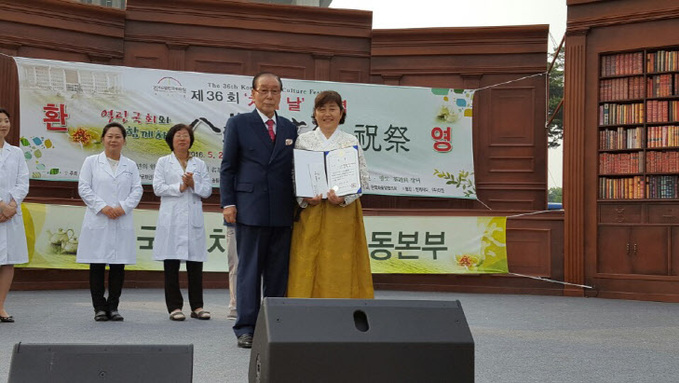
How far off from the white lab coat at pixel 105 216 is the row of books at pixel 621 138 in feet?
Answer: 14.0

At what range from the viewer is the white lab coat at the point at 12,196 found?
185 inches

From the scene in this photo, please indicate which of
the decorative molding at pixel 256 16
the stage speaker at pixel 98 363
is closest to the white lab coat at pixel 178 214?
the stage speaker at pixel 98 363

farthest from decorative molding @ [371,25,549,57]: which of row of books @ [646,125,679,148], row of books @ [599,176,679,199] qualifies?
row of books @ [599,176,679,199]

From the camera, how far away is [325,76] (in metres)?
8.70

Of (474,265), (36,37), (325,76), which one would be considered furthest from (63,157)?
(474,265)

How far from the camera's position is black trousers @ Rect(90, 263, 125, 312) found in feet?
16.0

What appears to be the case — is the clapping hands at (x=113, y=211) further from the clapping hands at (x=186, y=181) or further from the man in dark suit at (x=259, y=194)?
the man in dark suit at (x=259, y=194)

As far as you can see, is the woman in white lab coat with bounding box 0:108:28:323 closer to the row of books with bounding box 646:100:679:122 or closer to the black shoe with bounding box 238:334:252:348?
the black shoe with bounding box 238:334:252:348

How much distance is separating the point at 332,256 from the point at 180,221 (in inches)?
73.6

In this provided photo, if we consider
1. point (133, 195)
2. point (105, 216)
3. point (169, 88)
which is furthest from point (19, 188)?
point (169, 88)

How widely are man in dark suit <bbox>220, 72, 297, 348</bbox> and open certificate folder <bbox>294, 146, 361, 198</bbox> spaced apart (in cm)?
18

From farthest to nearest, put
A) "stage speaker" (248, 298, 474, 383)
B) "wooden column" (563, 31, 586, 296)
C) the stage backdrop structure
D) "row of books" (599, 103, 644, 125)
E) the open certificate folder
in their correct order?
the stage backdrop structure, "wooden column" (563, 31, 586, 296), "row of books" (599, 103, 644, 125), the open certificate folder, "stage speaker" (248, 298, 474, 383)

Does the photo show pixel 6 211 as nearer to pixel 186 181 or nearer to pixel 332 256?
pixel 186 181

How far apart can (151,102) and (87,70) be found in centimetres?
62
